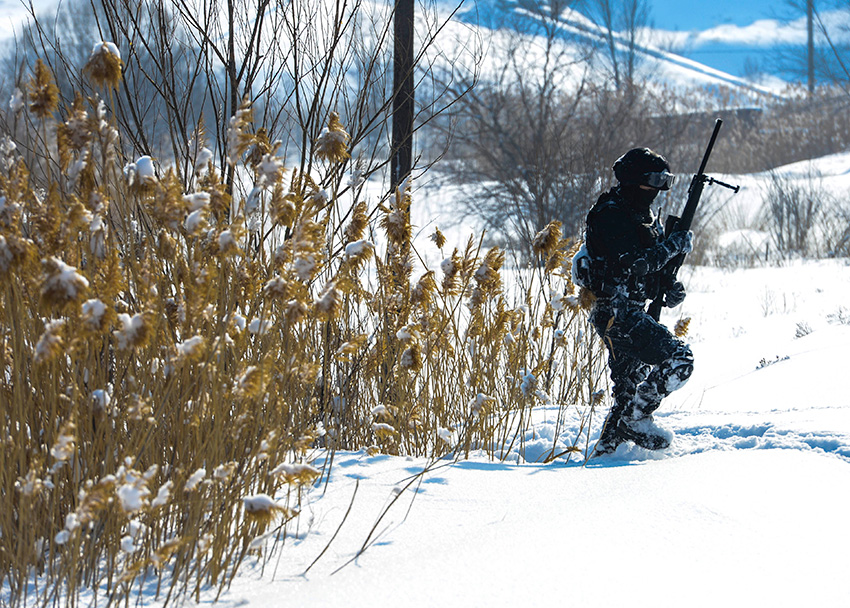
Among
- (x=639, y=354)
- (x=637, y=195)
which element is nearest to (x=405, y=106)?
(x=637, y=195)

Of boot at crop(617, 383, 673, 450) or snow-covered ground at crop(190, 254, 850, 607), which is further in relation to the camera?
boot at crop(617, 383, 673, 450)

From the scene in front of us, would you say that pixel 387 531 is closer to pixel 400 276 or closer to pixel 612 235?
pixel 400 276

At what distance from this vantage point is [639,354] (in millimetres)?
2844

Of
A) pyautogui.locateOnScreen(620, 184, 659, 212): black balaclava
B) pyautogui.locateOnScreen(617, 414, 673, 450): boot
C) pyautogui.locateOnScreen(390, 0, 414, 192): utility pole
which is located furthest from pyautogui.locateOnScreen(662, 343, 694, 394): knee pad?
pyautogui.locateOnScreen(390, 0, 414, 192): utility pole

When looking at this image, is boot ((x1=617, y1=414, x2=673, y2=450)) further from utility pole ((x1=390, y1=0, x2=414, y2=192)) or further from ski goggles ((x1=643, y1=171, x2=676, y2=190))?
utility pole ((x1=390, y1=0, x2=414, y2=192))

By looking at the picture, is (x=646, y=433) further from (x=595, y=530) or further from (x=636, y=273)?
(x=595, y=530)

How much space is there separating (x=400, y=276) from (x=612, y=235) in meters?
0.83

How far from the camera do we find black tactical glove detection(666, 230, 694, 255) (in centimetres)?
284

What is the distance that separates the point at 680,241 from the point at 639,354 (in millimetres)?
464

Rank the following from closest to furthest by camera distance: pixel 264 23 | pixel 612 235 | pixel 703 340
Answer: pixel 612 235, pixel 264 23, pixel 703 340

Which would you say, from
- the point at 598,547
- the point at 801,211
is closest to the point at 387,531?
the point at 598,547

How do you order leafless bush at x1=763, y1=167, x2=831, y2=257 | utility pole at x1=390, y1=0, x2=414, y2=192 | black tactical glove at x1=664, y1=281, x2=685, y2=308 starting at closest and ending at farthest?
black tactical glove at x1=664, y1=281, x2=685, y2=308 < utility pole at x1=390, y1=0, x2=414, y2=192 < leafless bush at x1=763, y1=167, x2=831, y2=257

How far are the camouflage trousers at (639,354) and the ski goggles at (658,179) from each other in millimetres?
460

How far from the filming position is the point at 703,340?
6723 millimetres
